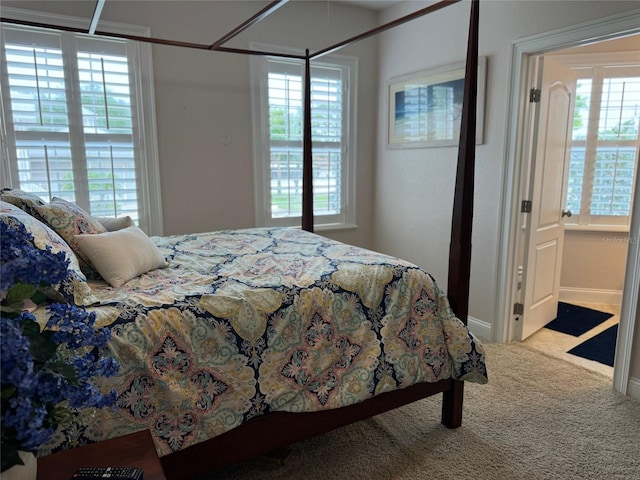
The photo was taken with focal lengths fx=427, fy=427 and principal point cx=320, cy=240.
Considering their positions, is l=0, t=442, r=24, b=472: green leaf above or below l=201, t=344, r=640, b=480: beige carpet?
above

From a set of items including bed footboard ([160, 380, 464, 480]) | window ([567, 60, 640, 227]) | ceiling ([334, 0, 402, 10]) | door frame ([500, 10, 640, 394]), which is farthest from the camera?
window ([567, 60, 640, 227])

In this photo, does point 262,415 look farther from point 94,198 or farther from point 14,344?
point 94,198

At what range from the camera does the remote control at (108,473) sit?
972 mm

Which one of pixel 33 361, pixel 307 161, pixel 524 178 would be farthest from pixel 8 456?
pixel 524 178

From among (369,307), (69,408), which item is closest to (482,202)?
(369,307)

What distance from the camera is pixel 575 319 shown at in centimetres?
385

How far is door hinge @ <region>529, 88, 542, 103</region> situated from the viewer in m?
2.96

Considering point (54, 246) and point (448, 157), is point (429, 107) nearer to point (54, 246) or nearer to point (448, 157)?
point (448, 157)

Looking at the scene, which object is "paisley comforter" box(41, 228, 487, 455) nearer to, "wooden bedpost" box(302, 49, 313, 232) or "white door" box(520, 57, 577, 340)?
"wooden bedpost" box(302, 49, 313, 232)

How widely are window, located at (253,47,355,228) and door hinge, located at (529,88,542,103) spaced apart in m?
1.69

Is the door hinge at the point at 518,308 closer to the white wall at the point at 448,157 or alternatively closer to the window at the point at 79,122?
the white wall at the point at 448,157

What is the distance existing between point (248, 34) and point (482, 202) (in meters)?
2.34

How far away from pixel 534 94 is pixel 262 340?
2.58 metres

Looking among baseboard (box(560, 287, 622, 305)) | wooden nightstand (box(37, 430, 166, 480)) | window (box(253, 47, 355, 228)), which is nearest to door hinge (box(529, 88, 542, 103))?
window (box(253, 47, 355, 228))
